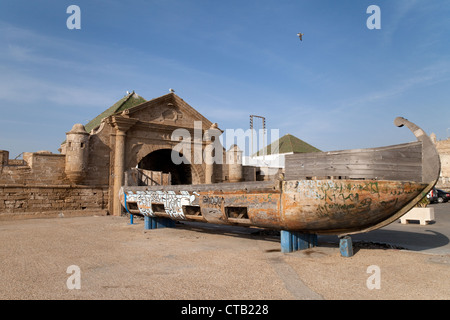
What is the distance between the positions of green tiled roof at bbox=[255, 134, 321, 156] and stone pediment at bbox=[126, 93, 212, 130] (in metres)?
21.4

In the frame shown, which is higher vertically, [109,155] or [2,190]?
[109,155]

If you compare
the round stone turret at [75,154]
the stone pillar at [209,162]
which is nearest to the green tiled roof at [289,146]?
the stone pillar at [209,162]

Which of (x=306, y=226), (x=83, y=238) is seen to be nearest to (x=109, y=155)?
(x=83, y=238)

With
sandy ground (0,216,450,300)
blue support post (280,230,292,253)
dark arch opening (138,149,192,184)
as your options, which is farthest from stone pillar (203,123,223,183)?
blue support post (280,230,292,253)

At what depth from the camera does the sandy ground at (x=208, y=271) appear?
12.2ft

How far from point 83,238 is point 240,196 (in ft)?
15.2

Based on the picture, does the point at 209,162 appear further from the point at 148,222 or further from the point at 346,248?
the point at 346,248

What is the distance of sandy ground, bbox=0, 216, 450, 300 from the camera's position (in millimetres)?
3725

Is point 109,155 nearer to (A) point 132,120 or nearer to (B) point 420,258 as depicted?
(A) point 132,120

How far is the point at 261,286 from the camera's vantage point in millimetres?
3990
